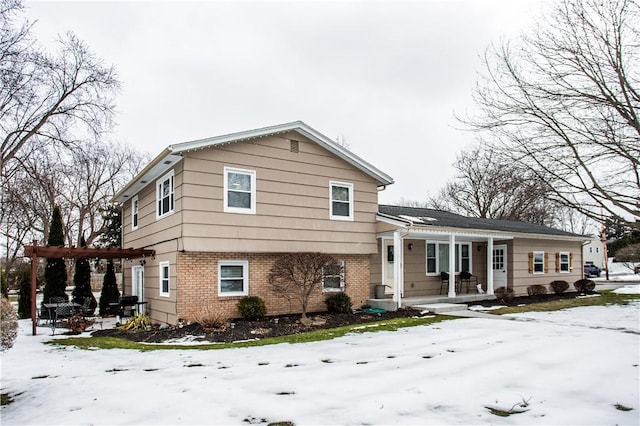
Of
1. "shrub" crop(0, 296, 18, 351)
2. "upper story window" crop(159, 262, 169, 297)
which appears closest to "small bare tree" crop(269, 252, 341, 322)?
"upper story window" crop(159, 262, 169, 297)

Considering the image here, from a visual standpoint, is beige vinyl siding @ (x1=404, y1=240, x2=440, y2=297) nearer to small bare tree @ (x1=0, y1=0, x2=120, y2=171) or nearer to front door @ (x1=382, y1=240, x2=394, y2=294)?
front door @ (x1=382, y1=240, x2=394, y2=294)

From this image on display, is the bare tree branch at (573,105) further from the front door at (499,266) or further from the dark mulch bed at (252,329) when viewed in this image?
the front door at (499,266)

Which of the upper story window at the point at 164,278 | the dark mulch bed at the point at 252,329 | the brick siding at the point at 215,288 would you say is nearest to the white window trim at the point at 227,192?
the brick siding at the point at 215,288

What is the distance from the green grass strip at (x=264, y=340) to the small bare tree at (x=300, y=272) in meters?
1.59

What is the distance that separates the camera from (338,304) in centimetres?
1394

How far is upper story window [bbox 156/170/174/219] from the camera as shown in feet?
42.2

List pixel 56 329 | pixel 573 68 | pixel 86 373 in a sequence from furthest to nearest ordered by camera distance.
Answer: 1. pixel 56 329
2. pixel 573 68
3. pixel 86 373

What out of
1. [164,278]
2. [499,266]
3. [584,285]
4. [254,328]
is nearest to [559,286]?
[584,285]

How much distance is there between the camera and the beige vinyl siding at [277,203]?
11984mm

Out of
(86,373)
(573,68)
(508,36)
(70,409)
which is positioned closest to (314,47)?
(508,36)

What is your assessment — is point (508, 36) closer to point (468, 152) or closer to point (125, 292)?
point (125, 292)

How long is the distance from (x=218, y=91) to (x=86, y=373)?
16486 millimetres

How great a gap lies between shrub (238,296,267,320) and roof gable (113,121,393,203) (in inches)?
168

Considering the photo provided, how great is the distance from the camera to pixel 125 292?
1859 cm
